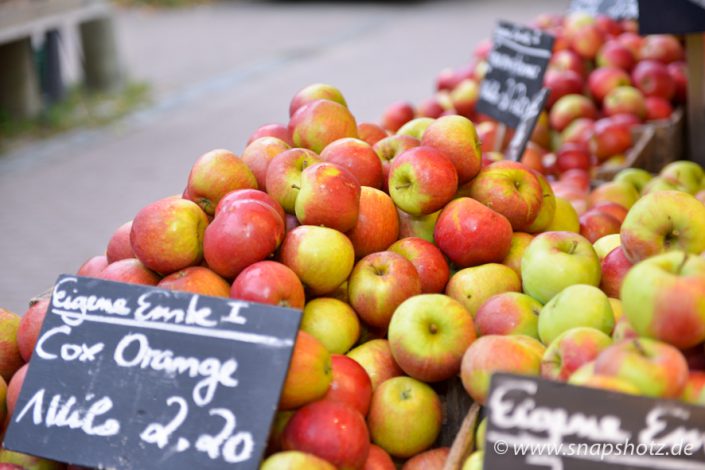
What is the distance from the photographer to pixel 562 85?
3855mm

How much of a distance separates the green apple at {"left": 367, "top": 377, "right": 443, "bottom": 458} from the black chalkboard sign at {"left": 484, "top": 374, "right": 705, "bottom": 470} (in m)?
0.36

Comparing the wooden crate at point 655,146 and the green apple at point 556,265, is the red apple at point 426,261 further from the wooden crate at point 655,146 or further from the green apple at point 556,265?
the wooden crate at point 655,146

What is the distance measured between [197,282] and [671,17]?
73.6 inches

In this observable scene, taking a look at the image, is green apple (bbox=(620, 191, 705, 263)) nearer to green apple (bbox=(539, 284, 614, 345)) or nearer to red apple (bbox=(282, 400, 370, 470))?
green apple (bbox=(539, 284, 614, 345))

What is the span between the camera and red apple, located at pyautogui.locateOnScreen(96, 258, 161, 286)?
179 centimetres

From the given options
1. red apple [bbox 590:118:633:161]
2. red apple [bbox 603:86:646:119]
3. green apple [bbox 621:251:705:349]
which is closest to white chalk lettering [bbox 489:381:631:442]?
green apple [bbox 621:251:705:349]

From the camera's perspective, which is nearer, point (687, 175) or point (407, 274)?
point (407, 274)

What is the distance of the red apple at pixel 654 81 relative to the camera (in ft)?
12.3

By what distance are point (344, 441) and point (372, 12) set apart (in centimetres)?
1238

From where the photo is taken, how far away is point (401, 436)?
1599 mm

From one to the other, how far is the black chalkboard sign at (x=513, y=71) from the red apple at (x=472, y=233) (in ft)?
4.04

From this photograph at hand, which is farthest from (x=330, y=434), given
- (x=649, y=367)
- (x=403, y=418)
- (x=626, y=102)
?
(x=626, y=102)

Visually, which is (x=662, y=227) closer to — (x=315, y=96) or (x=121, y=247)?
(x=315, y=96)

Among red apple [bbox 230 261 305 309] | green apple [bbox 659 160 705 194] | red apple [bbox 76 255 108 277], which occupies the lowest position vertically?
green apple [bbox 659 160 705 194]
